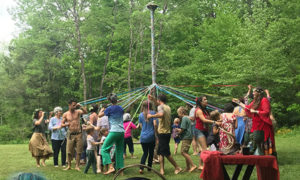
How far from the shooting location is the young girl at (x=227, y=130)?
17.8ft

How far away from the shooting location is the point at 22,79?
97.6ft

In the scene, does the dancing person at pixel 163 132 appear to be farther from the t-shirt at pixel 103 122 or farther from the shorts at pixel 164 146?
the t-shirt at pixel 103 122

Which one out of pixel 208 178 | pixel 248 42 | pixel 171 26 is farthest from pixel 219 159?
pixel 171 26

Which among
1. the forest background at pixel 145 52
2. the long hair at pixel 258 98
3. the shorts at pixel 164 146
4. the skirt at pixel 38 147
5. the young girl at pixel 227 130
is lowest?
the skirt at pixel 38 147

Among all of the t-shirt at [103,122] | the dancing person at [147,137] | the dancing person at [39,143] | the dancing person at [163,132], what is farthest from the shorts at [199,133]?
the dancing person at [39,143]

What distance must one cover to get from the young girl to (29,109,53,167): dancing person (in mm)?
4979

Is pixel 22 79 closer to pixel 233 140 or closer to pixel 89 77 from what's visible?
pixel 89 77

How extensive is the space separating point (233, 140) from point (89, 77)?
2529 centimetres

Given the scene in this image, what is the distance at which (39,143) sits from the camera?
30.9 ft

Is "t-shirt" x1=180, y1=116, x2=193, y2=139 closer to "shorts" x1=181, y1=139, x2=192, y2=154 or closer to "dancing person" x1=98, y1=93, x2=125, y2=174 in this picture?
"shorts" x1=181, y1=139, x2=192, y2=154

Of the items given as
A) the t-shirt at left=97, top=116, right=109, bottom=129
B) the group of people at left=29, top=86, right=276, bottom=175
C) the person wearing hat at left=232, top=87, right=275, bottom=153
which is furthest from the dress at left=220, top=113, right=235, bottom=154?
the t-shirt at left=97, top=116, right=109, bottom=129

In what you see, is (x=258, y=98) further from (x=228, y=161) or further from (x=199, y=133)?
(x=228, y=161)

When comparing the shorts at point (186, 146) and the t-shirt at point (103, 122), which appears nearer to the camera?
the shorts at point (186, 146)

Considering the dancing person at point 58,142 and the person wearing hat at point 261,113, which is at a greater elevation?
the person wearing hat at point 261,113
